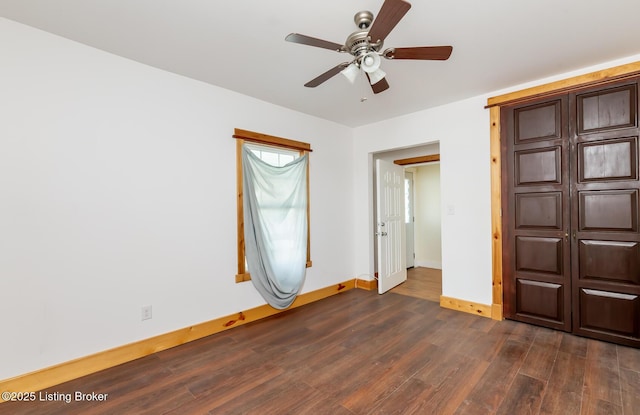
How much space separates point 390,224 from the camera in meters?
4.44

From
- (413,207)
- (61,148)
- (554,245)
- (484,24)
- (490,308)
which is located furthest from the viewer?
(413,207)

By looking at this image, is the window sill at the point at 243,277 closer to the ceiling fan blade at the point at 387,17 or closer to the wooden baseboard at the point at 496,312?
the ceiling fan blade at the point at 387,17

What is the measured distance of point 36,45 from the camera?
2078 mm

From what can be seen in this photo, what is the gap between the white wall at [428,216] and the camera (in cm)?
599

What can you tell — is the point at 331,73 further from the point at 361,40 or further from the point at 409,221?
the point at 409,221

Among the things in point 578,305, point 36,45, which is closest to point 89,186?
point 36,45

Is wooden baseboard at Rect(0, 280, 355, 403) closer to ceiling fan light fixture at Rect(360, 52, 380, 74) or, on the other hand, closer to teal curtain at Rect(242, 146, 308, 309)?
teal curtain at Rect(242, 146, 308, 309)

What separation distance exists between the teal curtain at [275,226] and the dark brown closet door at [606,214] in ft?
9.40

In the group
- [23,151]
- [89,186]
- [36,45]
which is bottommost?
[89,186]

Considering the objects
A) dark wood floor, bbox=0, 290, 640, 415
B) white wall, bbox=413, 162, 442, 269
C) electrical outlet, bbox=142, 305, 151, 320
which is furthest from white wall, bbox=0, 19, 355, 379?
white wall, bbox=413, 162, 442, 269

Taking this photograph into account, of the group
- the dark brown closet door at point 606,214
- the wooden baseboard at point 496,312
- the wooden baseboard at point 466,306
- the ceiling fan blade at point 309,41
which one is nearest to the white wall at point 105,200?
the ceiling fan blade at point 309,41

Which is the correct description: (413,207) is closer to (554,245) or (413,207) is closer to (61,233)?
(554,245)

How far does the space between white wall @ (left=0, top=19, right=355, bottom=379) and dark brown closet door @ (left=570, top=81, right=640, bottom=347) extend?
10.9 feet

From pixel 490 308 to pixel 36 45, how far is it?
473 centimetres
